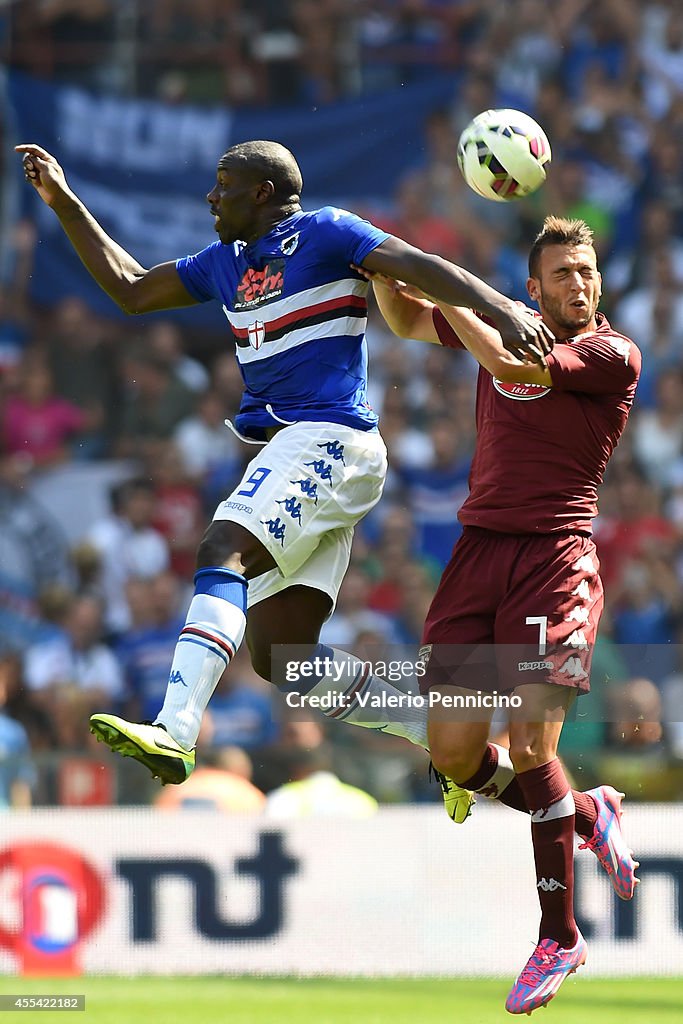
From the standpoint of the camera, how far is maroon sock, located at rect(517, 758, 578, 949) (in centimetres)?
596

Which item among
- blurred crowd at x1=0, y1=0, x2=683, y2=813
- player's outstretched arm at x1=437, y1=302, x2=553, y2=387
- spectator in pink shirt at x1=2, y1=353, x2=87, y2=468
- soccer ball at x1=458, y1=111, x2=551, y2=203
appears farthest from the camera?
spectator in pink shirt at x1=2, y1=353, x2=87, y2=468

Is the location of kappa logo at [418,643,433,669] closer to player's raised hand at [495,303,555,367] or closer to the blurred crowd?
player's raised hand at [495,303,555,367]

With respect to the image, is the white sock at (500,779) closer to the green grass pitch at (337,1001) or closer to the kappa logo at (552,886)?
the kappa logo at (552,886)

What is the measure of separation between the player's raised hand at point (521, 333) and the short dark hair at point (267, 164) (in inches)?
41.6

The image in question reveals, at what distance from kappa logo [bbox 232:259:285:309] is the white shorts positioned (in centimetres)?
48

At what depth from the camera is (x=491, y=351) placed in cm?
569

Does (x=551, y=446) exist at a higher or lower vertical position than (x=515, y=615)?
higher

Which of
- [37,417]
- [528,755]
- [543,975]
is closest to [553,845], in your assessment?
[528,755]

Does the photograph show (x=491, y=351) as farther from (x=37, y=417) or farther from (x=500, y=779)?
(x=37, y=417)

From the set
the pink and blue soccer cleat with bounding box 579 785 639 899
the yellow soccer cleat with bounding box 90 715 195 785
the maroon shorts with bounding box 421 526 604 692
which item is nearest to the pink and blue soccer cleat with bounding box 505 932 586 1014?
the pink and blue soccer cleat with bounding box 579 785 639 899

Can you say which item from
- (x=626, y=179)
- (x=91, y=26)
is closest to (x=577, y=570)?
(x=626, y=179)

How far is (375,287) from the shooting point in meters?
6.35

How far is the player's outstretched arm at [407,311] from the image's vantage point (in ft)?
21.0

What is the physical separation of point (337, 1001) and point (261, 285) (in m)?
3.47
